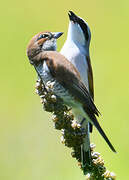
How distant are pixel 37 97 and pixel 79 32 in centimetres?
220

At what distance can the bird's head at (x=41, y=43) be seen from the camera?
568 cm

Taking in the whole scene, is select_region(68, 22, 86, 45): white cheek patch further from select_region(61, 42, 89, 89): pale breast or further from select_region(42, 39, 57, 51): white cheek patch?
select_region(42, 39, 57, 51): white cheek patch

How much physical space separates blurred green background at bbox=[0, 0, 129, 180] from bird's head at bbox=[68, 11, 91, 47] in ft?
3.37

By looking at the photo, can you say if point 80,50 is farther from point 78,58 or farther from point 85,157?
point 85,157

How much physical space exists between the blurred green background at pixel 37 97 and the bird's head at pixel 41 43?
151 centimetres

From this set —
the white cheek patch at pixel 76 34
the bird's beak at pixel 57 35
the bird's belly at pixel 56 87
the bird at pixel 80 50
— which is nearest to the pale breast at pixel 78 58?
the bird at pixel 80 50

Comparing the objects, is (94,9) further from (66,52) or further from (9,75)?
(66,52)

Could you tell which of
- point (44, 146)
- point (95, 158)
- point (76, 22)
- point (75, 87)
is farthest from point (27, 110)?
point (95, 158)

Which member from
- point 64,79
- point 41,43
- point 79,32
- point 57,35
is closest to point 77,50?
point 79,32

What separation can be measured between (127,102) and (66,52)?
6.20ft

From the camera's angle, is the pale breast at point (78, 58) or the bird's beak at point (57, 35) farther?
the pale breast at point (78, 58)

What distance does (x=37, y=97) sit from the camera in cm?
924

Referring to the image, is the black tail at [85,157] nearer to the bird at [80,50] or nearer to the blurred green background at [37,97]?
the blurred green background at [37,97]

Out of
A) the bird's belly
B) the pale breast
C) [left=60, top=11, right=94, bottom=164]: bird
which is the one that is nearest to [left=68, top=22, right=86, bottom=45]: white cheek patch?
[left=60, top=11, right=94, bottom=164]: bird
